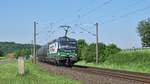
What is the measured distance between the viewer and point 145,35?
11925 centimetres

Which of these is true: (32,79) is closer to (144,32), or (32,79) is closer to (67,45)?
(67,45)

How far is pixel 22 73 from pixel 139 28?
310ft

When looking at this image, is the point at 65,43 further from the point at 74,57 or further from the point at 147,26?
the point at 147,26

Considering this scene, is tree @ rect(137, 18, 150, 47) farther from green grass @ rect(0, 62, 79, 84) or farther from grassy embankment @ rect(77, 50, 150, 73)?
green grass @ rect(0, 62, 79, 84)

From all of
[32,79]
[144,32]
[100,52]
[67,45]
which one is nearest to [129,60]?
[67,45]

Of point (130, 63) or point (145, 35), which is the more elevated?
point (145, 35)

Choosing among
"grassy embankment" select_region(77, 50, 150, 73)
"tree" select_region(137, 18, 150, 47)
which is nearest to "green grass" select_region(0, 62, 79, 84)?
"grassy embankment" select_region(77, 50, 150, 73)

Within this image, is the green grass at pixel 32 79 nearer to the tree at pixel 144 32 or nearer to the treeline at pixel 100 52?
the treeline at pixel 100 52

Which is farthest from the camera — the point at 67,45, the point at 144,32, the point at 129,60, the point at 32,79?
the point at 144,32

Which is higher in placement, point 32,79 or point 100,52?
point 100,52

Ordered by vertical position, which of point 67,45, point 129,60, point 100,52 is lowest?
point 129,60

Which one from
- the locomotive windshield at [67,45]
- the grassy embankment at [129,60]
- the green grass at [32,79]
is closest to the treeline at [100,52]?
the grassy embankment at [129,60]

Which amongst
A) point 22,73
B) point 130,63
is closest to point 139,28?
point 130,63

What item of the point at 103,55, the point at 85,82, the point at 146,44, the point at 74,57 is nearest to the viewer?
the point at 85,82
